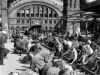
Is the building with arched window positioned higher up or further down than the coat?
higher up

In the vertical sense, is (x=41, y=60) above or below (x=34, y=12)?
below

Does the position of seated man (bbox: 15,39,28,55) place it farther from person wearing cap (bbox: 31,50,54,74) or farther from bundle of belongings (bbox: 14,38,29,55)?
person wearing cap (bbox: 31,50,54,74)

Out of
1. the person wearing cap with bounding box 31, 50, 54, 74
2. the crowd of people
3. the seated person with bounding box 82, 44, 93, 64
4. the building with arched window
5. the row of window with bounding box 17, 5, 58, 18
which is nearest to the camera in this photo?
the crowd of people

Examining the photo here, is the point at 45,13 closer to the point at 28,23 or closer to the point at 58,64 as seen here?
the point at 28,23

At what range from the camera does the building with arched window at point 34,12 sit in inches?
1826

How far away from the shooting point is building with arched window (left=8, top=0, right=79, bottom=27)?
46375mm

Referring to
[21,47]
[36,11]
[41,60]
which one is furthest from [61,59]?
[36,11]

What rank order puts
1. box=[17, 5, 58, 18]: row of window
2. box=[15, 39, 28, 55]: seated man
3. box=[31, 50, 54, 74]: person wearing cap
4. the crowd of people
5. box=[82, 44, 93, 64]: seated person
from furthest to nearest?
box=[17, 5, 58, 18]: row of window
box=[15, 39, 28, 55]: seated man
box=[82, 44, 93, 64]: seated person
box=[31, 50, 54, 74]: person wearing cap
the crowd of people

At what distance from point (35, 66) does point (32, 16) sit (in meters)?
42.9

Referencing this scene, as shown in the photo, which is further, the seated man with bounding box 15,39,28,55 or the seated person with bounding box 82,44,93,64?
the seated man with bounding box 15,39,28,55

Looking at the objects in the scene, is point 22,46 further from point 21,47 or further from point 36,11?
point 36,11

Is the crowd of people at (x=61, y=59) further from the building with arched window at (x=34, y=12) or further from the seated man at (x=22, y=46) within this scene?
the building with arched window at (x=34, y=12)

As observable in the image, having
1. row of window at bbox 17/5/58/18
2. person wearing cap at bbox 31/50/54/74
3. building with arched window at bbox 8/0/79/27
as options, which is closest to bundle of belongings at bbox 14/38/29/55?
person wearing cap at bbox 31/50/54/74

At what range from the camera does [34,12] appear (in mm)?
48500
